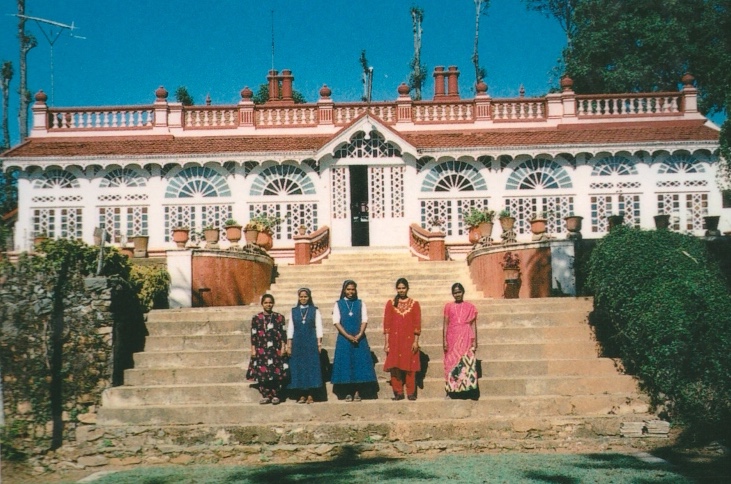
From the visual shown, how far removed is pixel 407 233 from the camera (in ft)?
64.8

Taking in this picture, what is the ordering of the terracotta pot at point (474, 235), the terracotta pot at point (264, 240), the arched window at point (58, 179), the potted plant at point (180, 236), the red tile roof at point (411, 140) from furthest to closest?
the arched window at point (58, 179), the red tile roof at point (411, 140), the terracotta pot at point (474, 235), the terracotta pot at point (264, 240), the potted plant at point (180, 236)

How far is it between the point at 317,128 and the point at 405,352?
12883 mm

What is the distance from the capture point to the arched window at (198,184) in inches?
795

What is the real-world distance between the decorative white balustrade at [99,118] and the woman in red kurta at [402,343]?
46.5 feet

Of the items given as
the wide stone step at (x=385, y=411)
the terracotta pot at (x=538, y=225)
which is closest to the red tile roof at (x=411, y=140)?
the terracotta pot at (x=538, y=225)

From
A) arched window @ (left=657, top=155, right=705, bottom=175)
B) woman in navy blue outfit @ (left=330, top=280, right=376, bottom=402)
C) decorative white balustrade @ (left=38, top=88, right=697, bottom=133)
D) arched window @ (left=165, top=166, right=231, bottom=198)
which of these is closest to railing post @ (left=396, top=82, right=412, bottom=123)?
decorative white balustrade @ (left=38, top=88, right=697, bottom=133)

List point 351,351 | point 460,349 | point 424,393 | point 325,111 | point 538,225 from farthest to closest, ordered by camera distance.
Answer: point 325,111 < point 538,225 < point 424,393 < point 351,351 < point 460,349

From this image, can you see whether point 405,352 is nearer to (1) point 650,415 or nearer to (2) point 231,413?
(2) point 231,413

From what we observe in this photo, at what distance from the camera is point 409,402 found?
906 centimetres

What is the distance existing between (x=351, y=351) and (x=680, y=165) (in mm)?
14099

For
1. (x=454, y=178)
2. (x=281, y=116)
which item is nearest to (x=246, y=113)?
(x=281, y=116)

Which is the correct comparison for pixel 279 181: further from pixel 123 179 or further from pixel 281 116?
pixel 123 179

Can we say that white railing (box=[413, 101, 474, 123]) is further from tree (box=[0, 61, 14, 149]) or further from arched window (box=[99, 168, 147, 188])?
tree (box=[0, 61, 14, 149])

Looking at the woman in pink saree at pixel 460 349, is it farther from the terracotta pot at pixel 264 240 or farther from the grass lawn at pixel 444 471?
the terracotta pot at pixel 264 240
